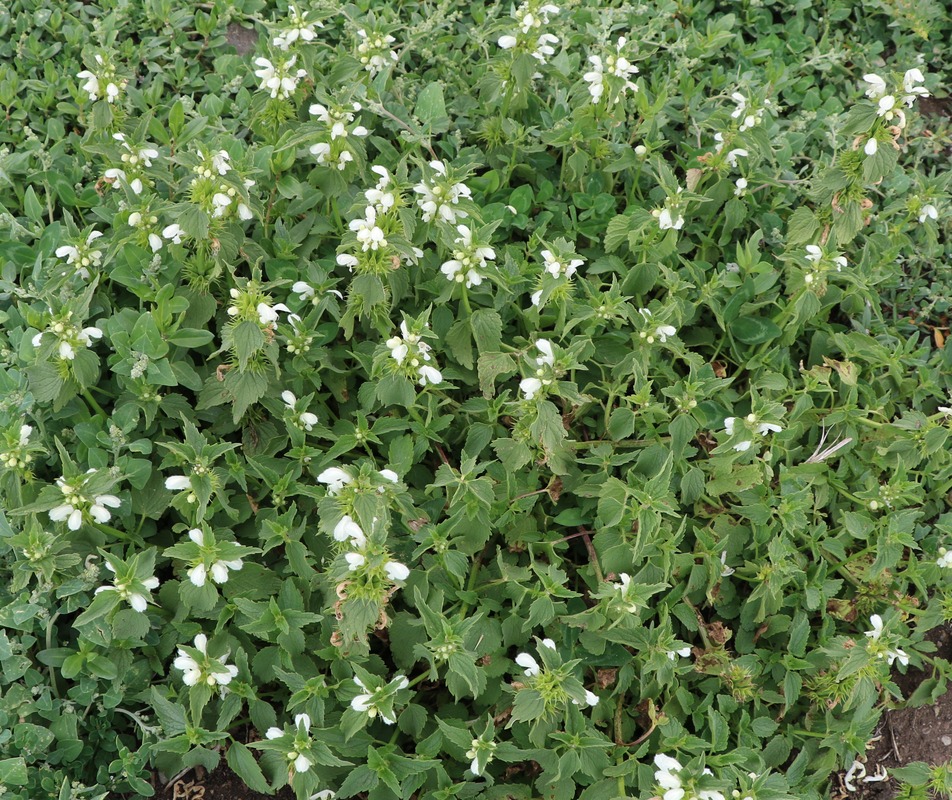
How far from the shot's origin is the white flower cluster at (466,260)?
328 cm

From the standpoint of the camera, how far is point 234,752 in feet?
9.37

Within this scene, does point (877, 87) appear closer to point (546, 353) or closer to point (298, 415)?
point (546, 353)

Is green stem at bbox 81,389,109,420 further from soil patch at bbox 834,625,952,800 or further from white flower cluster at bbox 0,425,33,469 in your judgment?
soil patch at bbox 834,625,952,800

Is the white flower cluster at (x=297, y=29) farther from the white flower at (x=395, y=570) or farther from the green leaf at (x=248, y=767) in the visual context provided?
the green leaf at (x=248, y=767)

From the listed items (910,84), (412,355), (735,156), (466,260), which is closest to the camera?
(412,355)

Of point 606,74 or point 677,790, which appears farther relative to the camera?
point 606,74

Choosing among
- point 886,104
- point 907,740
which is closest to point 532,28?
point 886,104

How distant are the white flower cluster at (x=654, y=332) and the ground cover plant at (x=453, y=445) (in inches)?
0.5

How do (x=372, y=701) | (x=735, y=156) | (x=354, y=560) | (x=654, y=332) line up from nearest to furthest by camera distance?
1. (x=354, y=560)
2. (x=372, y=701)
3. (x=654, y=332)
4. (x=735, y=156)

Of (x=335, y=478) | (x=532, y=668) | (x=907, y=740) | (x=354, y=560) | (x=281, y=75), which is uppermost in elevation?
(x=281, y=75)

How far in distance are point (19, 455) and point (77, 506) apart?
28cm

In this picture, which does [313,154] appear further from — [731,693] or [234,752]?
[731,693]

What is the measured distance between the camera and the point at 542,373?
3.09m

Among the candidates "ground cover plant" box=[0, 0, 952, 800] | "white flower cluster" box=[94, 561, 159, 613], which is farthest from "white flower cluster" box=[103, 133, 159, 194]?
"white flower cluster" box=[94, 561, 159, 613]
